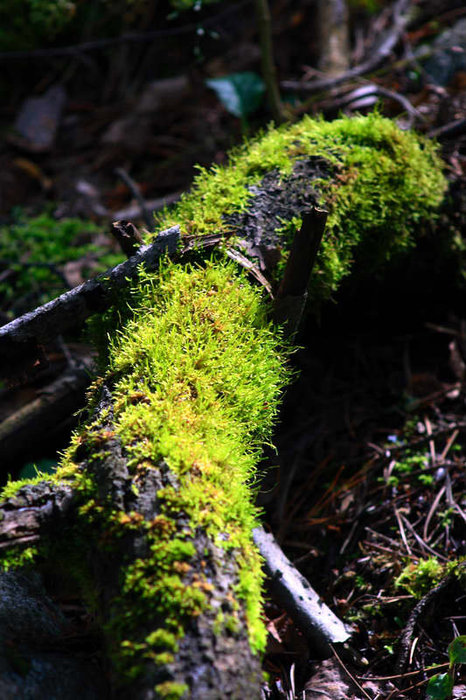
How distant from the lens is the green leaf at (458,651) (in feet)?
5.75

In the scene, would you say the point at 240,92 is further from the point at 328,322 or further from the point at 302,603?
the point at 302,603

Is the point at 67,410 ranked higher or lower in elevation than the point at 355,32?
lower

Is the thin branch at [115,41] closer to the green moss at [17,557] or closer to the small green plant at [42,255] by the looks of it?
the small green plant at [42,255]

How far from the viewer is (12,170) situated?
5.24 metres

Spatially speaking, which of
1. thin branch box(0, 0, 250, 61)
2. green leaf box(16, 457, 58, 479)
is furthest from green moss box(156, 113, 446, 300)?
thin branch box(0, 0, 250, 61)

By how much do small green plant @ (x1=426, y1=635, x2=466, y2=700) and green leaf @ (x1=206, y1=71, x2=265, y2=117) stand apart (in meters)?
4.34

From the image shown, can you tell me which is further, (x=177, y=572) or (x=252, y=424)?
(x=252, y=424)

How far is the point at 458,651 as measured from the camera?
1768 millimetres

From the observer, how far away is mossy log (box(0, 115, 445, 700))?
1311 millimetres

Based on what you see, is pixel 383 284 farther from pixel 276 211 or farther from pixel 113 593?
pixel 113 593

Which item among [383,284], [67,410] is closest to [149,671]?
[67,410]

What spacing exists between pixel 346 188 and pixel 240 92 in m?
2.76

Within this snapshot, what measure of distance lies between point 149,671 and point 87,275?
2.86 meters

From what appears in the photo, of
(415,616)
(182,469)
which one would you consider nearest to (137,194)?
(182,469)
